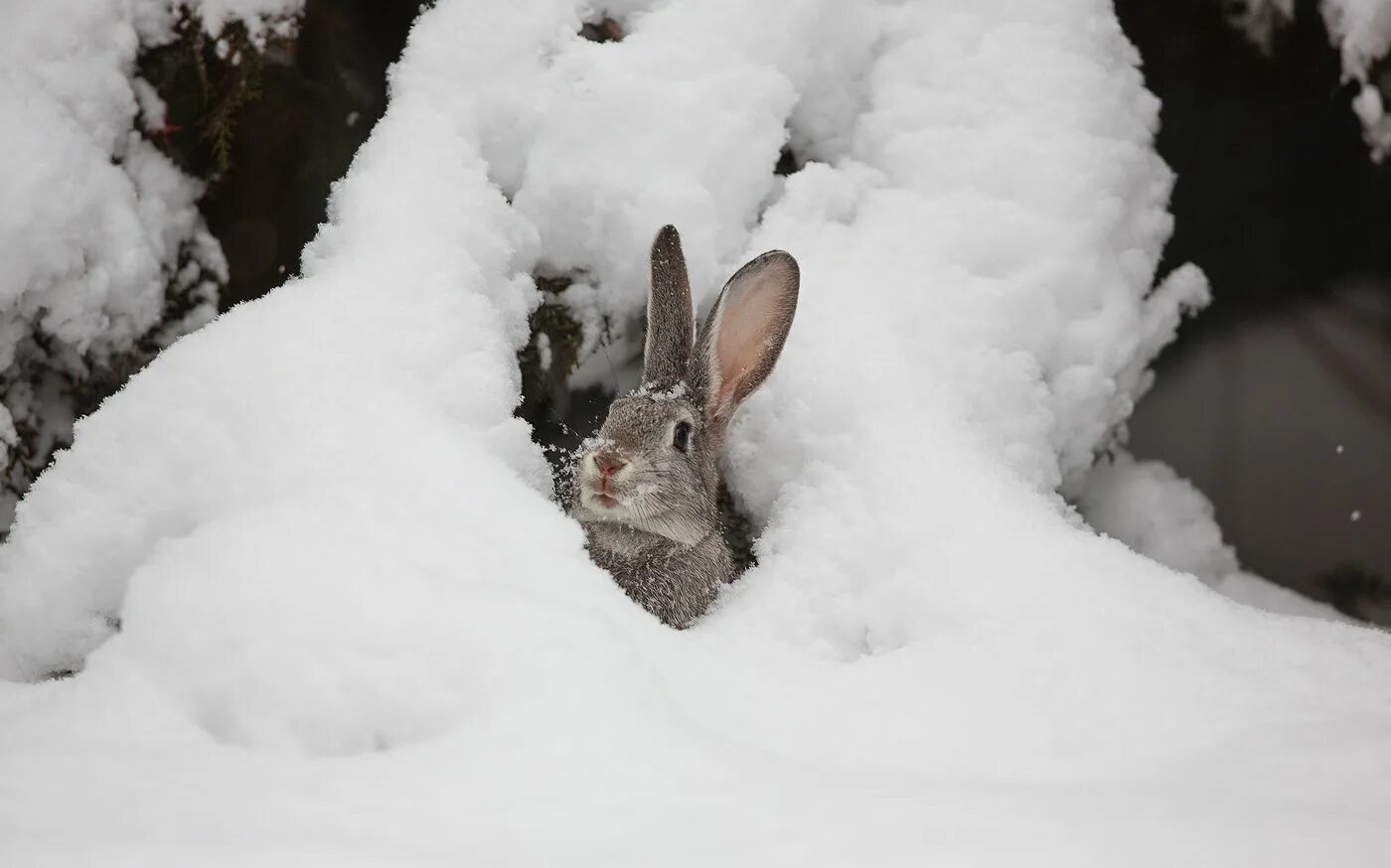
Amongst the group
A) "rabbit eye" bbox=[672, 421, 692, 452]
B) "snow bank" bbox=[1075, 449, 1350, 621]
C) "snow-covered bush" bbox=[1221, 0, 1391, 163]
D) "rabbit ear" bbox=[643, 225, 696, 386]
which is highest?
"snow-covered bush" bbox=[1221, 0, 1391, 163]

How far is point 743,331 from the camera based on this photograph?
9.96 feet

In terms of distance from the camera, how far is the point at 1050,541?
2.49m

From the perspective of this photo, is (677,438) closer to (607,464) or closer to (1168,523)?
(607,464)

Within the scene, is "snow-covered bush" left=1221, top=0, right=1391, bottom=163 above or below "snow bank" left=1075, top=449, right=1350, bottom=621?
above

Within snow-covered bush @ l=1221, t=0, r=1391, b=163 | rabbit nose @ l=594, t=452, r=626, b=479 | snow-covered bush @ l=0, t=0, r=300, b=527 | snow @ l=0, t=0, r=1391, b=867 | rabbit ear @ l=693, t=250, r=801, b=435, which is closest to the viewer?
snow @ l=0, t=0, r=1391, b=867

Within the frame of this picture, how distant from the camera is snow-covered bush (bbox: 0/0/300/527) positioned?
8.63 feet

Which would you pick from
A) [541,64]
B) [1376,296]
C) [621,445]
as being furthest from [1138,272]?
[541,64]

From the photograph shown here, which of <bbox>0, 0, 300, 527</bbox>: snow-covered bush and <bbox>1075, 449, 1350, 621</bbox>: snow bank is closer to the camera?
<bbox>0, 0, 300, 527</bbox>: snow-covered bush

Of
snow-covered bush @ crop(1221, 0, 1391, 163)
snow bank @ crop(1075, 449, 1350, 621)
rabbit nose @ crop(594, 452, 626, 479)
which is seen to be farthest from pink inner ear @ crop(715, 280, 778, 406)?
snow-covered bush @ crop(1221, 0, 1391, 163)

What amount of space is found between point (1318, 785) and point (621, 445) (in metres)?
1.90

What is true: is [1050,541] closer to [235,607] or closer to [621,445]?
[621,445]

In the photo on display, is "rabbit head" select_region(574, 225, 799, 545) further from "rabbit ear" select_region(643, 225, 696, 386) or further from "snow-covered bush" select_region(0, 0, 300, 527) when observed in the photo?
"snow-covered bush" select_region(0, 0, 300, 527)

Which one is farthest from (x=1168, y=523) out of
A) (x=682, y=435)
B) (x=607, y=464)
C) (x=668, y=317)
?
(x=607, y=464)

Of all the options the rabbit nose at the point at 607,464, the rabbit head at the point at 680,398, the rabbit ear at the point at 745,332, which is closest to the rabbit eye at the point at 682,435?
the rabbit head at the point at 680,398
